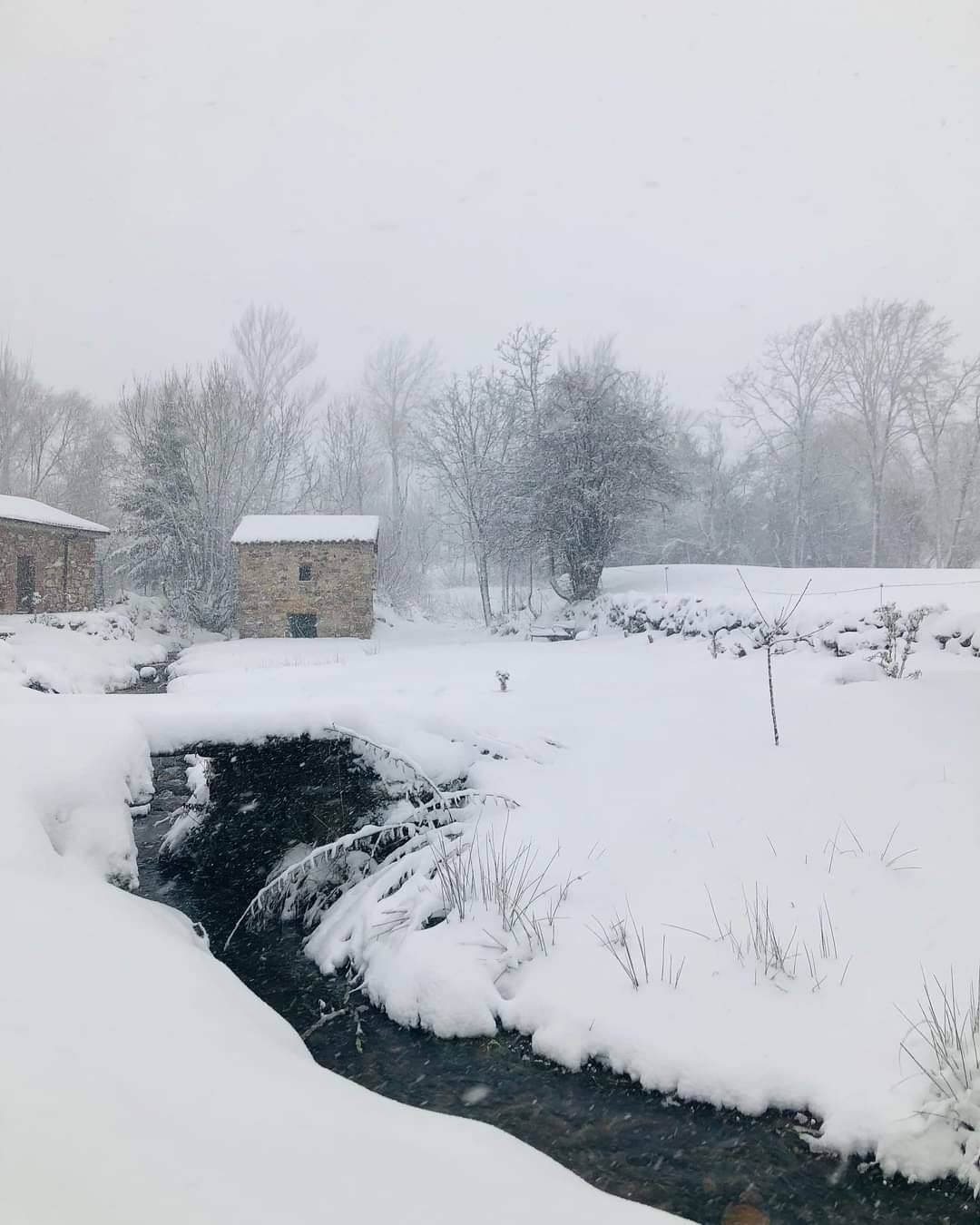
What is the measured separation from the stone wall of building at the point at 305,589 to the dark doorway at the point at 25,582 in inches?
252

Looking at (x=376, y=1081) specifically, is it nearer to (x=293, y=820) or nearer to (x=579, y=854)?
(x=579, y=854)

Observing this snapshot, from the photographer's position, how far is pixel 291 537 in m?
22.9

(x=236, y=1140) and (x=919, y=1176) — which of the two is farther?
(x=919, y=1176)

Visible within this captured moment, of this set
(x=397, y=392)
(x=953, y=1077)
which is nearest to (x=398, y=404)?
(x=397, y=392)

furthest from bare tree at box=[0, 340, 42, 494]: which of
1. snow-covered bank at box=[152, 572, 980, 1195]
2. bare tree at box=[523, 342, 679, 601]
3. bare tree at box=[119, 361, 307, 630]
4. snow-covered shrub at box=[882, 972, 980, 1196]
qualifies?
snow-covered shrub at box=[882, 972, 980, 1196]

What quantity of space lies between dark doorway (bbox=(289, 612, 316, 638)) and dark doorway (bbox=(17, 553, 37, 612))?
8.03m

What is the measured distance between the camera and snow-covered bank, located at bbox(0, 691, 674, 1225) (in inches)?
72.3

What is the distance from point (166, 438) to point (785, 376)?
25.8 meters

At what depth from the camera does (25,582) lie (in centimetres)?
2227

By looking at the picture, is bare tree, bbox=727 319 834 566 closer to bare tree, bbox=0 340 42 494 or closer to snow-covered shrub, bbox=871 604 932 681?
snow-covered shrub, bbox=871 604 932 681

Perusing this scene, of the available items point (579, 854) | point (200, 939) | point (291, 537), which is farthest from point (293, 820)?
point (291, 537)

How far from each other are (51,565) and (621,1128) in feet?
82.2

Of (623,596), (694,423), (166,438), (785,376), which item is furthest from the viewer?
(694,423)

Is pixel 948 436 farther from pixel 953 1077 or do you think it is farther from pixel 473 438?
pixel 953 1077
